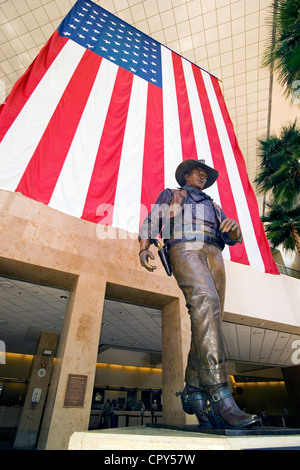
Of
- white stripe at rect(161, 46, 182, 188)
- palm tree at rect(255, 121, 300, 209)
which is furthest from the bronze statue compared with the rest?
palm tree at rect(255, 121, 300, 209)

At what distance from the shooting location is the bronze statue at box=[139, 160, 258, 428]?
146 cm

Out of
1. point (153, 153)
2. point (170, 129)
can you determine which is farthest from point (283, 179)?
point (153, 153)

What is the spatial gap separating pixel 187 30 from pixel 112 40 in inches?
154

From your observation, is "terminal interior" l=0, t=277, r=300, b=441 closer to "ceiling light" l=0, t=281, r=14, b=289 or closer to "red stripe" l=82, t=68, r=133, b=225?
"ceiling light" l=0, t=281, r=14, b=289

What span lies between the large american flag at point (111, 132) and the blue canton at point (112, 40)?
0.12 ft

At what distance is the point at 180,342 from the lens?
199 inches

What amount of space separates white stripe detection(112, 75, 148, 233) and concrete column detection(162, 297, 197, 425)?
2.59 meters

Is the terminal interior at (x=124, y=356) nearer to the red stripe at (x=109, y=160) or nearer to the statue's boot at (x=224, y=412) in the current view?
the red stripe at (x=109, y=160)

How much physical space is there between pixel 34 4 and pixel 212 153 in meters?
7.94

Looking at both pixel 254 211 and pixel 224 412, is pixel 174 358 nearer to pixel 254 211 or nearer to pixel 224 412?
pixel 254 211

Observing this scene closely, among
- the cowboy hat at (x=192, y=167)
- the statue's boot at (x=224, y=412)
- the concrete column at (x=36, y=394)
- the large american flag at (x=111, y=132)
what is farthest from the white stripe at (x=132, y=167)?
the concrete column at (x=36, y=394)

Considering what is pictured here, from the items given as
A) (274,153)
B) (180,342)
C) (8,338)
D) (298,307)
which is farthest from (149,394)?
(274,153)

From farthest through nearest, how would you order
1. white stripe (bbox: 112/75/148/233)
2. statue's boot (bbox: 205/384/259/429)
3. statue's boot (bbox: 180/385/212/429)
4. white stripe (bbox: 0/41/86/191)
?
white stripe (bbox: 112/75/148/233), white stripe (bbox: 0/41/86/191), statue's boot (bbox: 180/385/212/429), statue's boot (bbox: 205/384/259/429)

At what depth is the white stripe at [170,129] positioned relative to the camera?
15.8 ft
